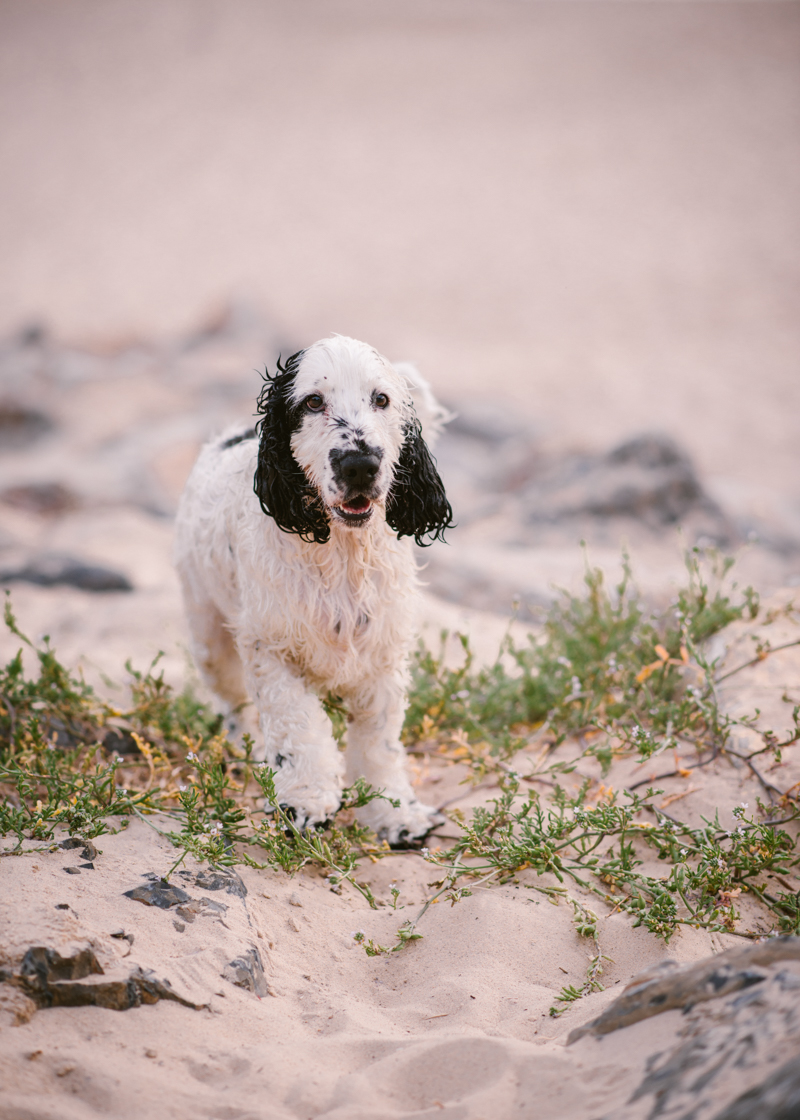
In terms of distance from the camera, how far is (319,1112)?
2.11 m

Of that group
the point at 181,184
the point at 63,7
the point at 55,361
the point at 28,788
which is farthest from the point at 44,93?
the point at 28,788

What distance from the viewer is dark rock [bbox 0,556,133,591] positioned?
7848 millimetres

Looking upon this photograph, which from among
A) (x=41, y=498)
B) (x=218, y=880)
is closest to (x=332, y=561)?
(x=218, y=880)

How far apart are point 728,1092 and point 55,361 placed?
16.6m

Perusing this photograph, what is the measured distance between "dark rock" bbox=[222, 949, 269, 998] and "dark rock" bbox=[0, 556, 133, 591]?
222 inches

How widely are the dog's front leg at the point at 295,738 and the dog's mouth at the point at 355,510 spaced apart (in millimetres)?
769

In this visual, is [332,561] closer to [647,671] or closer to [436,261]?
[647,671]

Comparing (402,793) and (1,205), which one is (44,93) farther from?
(402,793)

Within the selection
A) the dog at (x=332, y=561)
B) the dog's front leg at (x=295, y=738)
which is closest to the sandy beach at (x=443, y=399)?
the dog's front leg at (x=295, y=738)

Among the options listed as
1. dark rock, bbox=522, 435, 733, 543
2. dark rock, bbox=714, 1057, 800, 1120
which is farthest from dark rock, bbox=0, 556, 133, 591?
dark rock, bbox=714, 1057, 800, 1120

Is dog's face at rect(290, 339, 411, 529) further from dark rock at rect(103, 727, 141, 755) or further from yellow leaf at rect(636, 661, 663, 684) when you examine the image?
dark rock at rect(103, 727, 141, 755)

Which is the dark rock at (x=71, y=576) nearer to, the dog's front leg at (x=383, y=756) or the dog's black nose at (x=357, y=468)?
the dog's front leg at (x=383, y=756)

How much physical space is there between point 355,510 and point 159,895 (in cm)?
152

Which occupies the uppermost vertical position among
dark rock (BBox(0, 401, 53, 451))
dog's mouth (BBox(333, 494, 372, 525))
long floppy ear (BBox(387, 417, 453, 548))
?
dark rock (BBox(0, 401, 53, 451))
